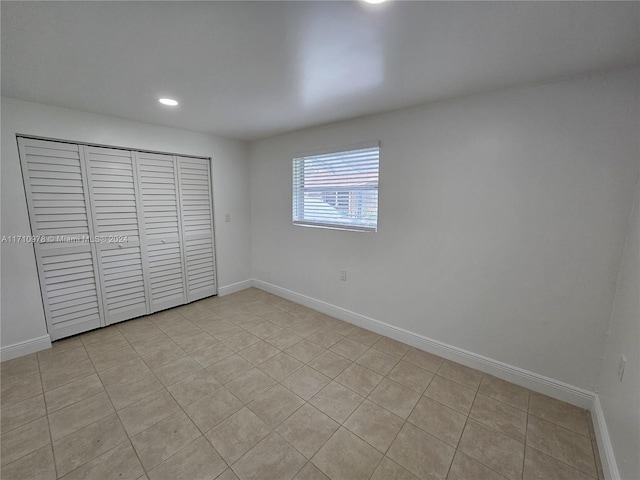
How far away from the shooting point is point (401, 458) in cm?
149

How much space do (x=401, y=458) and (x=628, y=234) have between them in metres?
1.92

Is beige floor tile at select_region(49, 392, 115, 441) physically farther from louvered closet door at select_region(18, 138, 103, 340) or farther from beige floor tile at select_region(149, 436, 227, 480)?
louvered closet door at select_region(18, 138, 103, 340)

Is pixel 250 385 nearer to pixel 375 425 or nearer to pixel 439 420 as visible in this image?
pixel 375 425

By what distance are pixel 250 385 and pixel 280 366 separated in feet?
1.01

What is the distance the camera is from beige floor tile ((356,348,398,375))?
228 cm

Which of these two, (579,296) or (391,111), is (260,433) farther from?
(391,111)

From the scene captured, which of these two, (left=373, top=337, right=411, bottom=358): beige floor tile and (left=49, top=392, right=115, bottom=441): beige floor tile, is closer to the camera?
(left=49, top=392, right=115, bottom=441): beige floor tile

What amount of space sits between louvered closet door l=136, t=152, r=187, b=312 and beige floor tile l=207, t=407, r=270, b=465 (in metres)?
2.19

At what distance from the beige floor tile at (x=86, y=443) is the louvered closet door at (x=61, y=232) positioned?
59.6 inches

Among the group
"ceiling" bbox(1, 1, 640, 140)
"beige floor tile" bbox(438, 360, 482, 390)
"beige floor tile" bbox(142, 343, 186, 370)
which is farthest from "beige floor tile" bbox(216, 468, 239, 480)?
"ceiling" bbox(1, 1, 640, 140)

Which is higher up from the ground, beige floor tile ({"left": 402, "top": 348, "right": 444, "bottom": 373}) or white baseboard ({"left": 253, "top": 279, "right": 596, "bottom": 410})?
white baseboard ({"left": 253, "top": 279, "right": 596, "bottom": 410})

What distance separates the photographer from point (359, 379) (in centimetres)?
214

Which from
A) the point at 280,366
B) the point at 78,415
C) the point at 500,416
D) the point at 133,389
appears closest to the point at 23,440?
the point at 78,415

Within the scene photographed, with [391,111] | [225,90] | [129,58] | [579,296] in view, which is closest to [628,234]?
[579,296]
